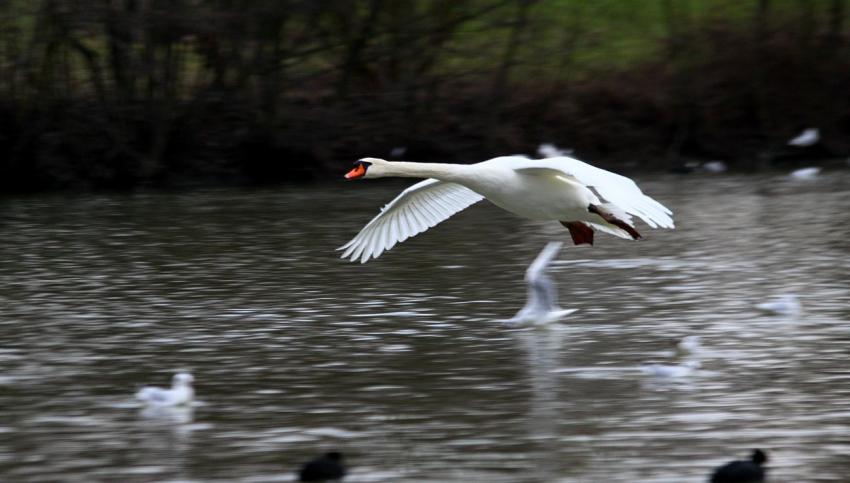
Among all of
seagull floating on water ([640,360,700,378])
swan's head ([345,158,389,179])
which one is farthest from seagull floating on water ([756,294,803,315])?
swan's head ([345,158,389,179])

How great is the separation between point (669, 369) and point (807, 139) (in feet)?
63.0

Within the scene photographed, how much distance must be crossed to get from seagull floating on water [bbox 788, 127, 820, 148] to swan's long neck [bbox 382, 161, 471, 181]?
1727cm

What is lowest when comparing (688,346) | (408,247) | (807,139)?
(688,346)

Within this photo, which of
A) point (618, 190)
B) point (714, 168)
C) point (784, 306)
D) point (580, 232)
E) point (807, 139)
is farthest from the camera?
point (807, 139)

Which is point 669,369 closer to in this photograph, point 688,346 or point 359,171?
point 688,346

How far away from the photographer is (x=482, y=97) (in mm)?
27062

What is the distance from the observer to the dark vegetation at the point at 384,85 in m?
24.8

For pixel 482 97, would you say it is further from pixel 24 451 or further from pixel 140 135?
pixel 24 451

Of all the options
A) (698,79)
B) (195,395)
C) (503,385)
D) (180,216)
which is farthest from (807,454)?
(698,79)

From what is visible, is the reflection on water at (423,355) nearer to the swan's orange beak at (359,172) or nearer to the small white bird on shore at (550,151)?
the swan's orange beak at (359,172)

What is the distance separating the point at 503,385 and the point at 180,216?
12222 mm

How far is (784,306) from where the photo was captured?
1135 cm

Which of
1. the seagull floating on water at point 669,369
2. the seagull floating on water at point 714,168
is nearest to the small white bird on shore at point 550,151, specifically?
the seagull floating on water at point 714,168

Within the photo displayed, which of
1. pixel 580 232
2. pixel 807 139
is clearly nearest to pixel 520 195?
pixel 580 232
